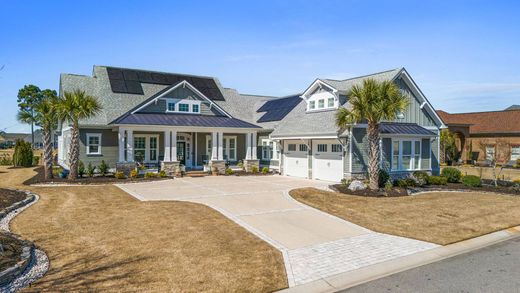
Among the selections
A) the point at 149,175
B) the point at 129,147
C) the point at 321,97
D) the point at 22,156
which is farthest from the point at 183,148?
the point at 22,156

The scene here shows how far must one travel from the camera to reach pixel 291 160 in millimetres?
25625

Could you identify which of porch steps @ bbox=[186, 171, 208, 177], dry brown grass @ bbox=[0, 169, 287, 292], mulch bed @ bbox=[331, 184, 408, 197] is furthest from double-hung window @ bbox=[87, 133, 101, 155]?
mulch bed @ bbox=[331, 184, 408, 197]

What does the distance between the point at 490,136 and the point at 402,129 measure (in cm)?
2490

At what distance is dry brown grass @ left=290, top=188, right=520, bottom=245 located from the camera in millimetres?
10766

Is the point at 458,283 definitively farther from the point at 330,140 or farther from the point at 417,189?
the point at 330,140

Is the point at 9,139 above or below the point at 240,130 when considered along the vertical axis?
below

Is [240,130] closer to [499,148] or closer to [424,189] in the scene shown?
[424,189]

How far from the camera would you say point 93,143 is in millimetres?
25141

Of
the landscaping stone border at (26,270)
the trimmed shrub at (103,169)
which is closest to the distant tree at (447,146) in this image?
the trimmed shrub at (103,169)

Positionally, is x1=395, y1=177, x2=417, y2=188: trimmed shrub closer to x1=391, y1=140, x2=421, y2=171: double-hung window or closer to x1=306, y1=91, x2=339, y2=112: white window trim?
x1=391, y1=140, x2=421, y2=171: double-hung window

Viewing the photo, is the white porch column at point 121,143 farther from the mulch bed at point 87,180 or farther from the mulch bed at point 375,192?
the mulch bed at point 375,192

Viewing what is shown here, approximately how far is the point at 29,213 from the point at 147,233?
5.31 m

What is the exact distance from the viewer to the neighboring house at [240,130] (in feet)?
72.3

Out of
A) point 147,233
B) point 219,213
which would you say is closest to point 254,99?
point 219,213
